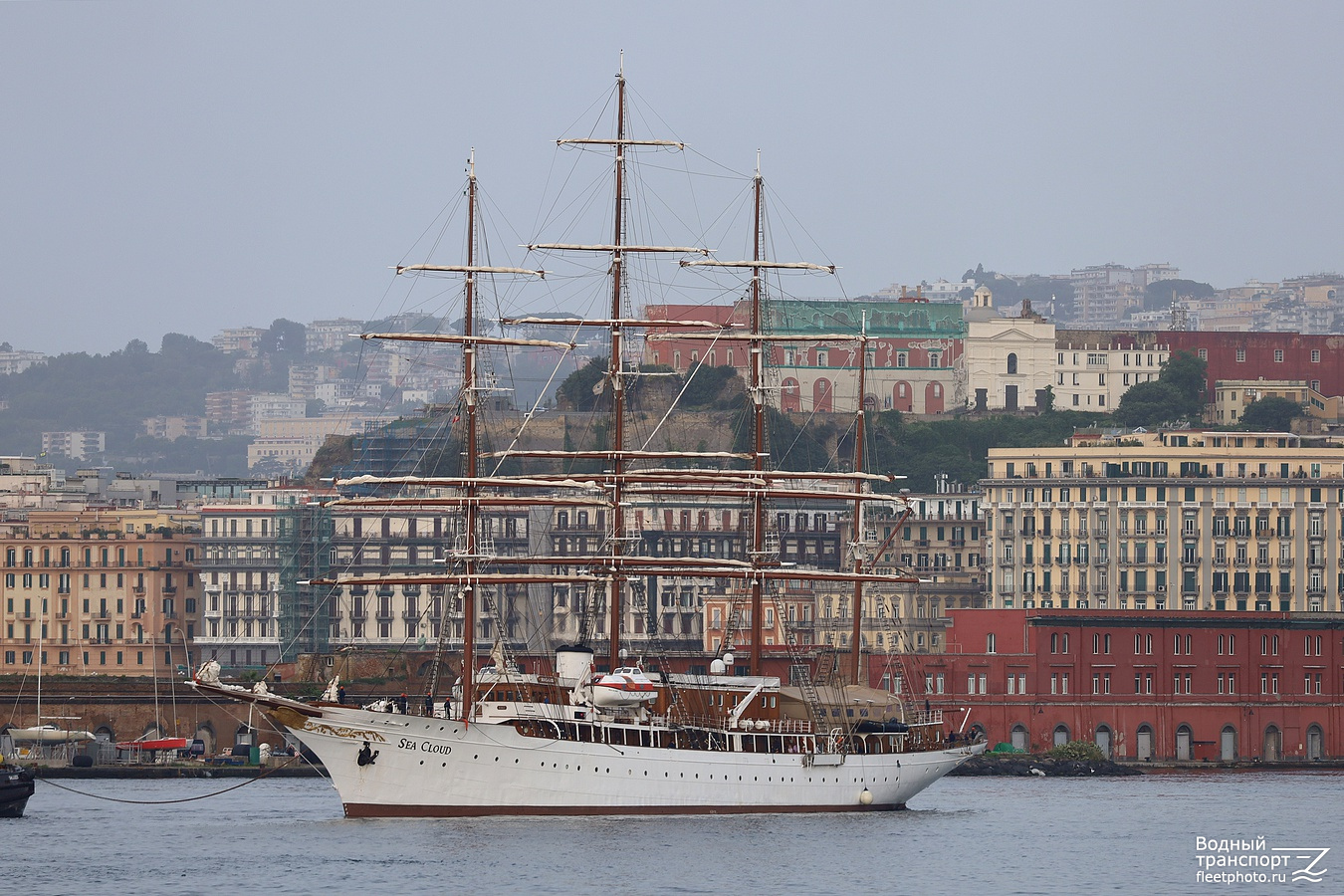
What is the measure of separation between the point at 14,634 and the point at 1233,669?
67.7 metres

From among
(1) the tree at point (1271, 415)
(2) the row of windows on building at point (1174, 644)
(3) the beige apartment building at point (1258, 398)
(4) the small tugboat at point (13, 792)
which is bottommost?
(4) the small tugboat at point (13, 792)

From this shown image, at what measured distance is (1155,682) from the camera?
132500mm

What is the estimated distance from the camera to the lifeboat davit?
3346 inches

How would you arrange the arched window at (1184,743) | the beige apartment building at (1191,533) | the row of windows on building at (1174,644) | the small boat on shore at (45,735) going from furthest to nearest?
the beige apartment building at (1191,533), the row of windows on building at (1174,644), the arched window at (1184,743), the small boat on shore at (45,735)

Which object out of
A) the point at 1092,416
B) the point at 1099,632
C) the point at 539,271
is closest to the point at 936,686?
the point at 1099,632

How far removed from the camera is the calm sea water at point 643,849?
72.1 meters

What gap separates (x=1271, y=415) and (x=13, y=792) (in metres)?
106

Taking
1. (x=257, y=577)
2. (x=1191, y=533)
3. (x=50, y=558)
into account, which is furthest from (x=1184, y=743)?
(x=50, y=558)

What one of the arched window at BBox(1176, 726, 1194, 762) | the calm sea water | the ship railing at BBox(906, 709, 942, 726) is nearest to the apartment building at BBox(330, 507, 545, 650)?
the arched window at BBox(1176, 726, 1194, 762)

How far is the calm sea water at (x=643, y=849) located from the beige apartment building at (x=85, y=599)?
62.8 metres

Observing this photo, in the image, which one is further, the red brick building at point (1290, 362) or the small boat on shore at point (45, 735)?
the red brick building at point (1290, 362)

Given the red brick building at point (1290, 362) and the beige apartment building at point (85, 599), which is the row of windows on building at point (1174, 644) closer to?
the beige apartment building at point (85, 599)

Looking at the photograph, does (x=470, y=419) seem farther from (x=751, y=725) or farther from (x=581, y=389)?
(x=581, y=389)

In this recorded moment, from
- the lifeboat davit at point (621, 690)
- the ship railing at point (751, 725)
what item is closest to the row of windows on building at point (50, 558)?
the ship railing at point (751, 725)
